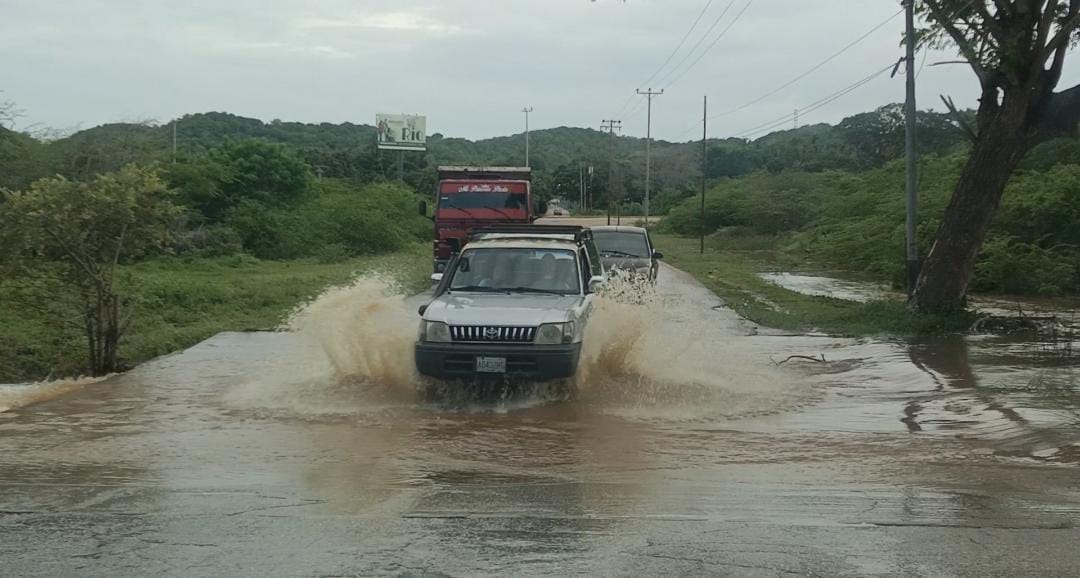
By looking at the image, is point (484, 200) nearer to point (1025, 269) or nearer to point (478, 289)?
point (1025, 269)

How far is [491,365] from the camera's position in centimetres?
962

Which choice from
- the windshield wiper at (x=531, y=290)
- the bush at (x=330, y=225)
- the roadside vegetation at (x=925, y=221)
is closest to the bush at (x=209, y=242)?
the bush at (x=330, y=225)

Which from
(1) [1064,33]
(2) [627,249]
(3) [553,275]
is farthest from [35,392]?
(1) [1064,33]

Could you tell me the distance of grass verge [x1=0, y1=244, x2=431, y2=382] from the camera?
15.2 m

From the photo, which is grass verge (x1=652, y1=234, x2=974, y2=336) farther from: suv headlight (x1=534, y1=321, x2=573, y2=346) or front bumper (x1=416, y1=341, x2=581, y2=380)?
front bumper (x1=416, y1=341, x2=581, y2=380)

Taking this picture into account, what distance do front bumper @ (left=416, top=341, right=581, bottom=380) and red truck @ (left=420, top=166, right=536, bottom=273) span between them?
16241mm

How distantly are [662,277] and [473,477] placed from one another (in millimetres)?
23210

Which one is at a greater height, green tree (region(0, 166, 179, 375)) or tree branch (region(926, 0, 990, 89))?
tree branch (region(926, 0, 990, 89))

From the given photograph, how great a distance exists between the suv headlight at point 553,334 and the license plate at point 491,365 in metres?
0.39

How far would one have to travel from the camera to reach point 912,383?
11.7 meters

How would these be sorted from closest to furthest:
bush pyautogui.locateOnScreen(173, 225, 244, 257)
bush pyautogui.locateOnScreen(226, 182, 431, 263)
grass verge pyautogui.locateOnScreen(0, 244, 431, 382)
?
1. grass verge pyautogui.locateOnScreen(0, 244, 431, 382)
2. bush pyautogui.locateOnScreen(173, 225, 244, 257)
3. bush pyautogui.locateOnScreen(226, 182, 431, 263)

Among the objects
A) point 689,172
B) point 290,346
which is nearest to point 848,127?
point 689,172

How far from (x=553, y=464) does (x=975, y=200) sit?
37.5ft

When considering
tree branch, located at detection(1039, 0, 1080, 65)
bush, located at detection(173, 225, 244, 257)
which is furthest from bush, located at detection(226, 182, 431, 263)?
tree branch, located at detection(1039, 0, 1080, 65)
